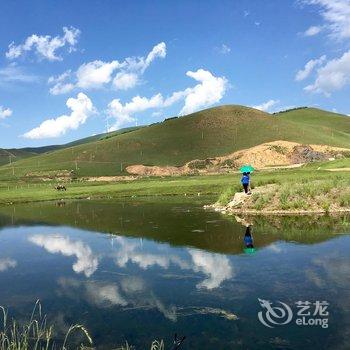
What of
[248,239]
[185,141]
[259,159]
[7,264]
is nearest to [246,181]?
[248,239]

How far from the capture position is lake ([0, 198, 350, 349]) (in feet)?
42.7

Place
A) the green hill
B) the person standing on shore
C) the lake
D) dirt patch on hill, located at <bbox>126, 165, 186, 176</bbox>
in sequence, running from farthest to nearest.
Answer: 1. the green hill
2. dirt patch on hill, located at <bbox>126, 165, 186, 176</bbox>
3. the person standing on shore
4. the lake

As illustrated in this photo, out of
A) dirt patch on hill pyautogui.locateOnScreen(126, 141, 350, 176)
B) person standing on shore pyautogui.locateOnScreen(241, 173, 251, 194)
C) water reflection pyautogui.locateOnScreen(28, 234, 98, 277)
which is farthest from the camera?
dirt patch on hill pyautogui.locateOnScreen(126, 141, 350, 176)

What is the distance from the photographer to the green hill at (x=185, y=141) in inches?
5891

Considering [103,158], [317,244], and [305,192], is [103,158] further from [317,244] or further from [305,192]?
[317,244]

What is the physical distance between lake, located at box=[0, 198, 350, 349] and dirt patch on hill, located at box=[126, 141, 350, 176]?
329 feet

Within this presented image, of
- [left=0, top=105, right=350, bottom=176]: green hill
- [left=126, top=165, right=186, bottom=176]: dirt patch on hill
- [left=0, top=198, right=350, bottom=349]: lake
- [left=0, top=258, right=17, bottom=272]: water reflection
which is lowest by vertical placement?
[left=0, top=198, right=350, bottom=349]: lake

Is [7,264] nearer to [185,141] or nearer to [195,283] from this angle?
[195,283]

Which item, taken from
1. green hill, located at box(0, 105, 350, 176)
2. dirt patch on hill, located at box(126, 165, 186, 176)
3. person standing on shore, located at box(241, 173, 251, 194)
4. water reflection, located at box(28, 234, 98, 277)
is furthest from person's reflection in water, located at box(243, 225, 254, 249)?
green hill, located at box(0, 105, 350, 176)

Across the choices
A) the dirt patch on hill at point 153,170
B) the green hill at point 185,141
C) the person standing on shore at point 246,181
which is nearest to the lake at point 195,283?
the person standing on shore at point 246,181

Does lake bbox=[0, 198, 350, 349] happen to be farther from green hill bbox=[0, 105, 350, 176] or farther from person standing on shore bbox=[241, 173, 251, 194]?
green hill bbox=[0, 105, 350, 176]

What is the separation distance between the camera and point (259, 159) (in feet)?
443

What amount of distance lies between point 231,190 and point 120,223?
13563 millimetres

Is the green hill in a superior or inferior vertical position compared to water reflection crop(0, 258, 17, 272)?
superior
